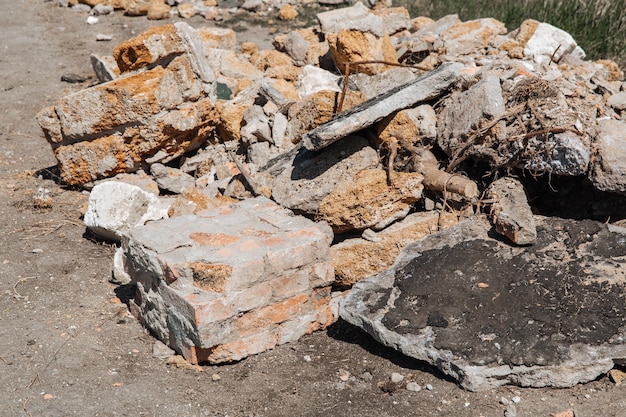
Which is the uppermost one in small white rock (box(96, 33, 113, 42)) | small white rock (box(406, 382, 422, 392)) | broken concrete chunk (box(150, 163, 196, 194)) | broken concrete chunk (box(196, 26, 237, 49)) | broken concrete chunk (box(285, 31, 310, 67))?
small white rock (box(406, 382, 422, 392))

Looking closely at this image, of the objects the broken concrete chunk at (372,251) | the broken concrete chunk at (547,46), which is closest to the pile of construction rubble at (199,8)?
the broken concrete chunk at (547,46)

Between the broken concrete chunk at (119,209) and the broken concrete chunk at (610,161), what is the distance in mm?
3355

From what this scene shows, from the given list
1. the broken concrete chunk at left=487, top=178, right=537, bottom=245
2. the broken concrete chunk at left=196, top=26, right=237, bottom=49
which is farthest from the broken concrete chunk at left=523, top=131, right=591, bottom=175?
the broken concrete chunk at left=196, top=26, right=237, bottom=49

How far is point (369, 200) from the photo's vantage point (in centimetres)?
542

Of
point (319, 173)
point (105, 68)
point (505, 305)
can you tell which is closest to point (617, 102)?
point (505, 305)

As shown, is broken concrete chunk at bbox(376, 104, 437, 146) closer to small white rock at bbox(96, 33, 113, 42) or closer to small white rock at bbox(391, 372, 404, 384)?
small white rock at bbox(391, 372, 404, 384)

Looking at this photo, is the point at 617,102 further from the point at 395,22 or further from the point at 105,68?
the point at 105,68

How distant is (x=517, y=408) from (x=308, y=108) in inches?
121

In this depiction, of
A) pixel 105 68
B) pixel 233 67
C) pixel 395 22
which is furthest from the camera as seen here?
pixel 105 68

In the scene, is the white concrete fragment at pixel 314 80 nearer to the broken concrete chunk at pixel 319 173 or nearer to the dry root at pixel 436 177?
the broken concrete chunk at pixel 319 173

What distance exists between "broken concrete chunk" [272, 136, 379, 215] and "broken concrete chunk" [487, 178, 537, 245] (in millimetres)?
923

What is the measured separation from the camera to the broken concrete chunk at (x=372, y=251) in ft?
17.8

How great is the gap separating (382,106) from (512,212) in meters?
1.22

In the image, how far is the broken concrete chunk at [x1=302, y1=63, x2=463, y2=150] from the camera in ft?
17.8
